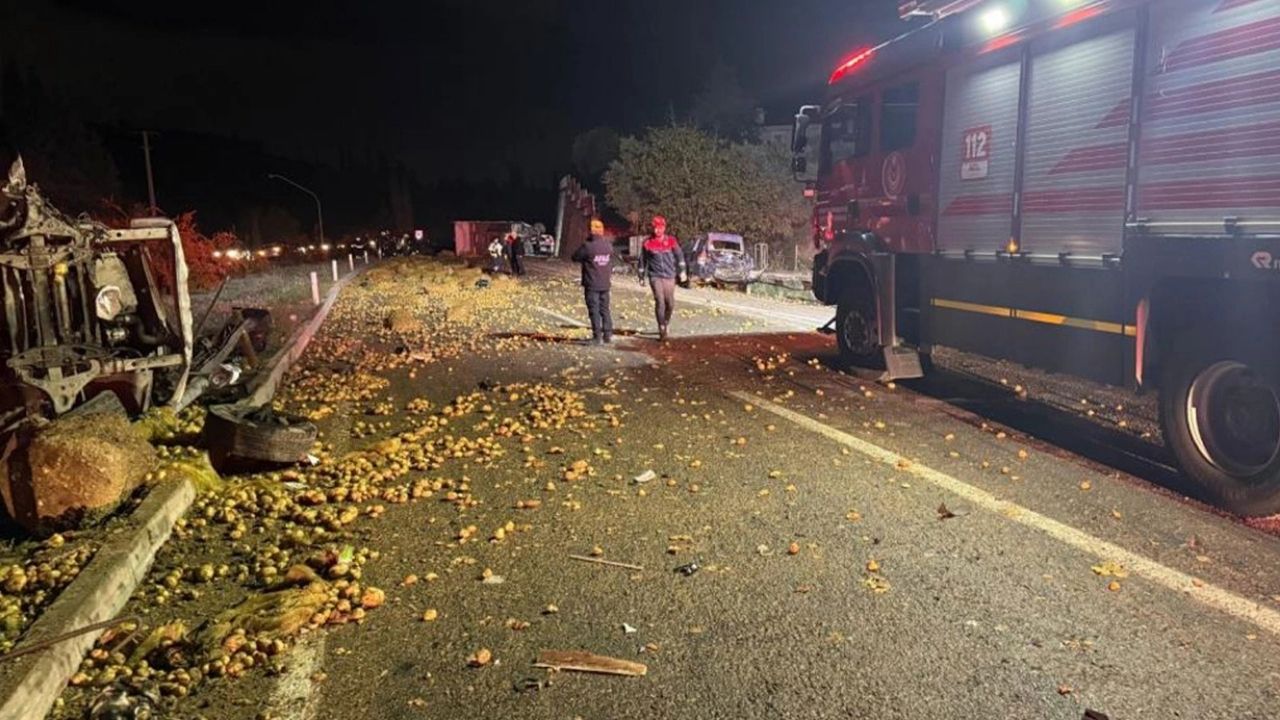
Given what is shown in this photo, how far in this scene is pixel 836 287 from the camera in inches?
462

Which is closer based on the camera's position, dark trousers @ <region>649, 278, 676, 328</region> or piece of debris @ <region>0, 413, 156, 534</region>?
piece of debris @ <region>0, 413, 156, 534</region>

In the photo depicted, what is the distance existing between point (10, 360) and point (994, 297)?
8441 mm

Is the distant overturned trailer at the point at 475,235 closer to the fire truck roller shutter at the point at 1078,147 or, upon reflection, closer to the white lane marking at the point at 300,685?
the fire truck roller shutter at the point at 1078,147

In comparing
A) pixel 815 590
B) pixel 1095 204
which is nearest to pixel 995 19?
pixel 1095 204

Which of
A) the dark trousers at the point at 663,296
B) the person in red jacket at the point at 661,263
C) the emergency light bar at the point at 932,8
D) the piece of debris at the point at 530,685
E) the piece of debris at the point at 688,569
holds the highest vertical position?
the emergency light bar at the point at 932,8

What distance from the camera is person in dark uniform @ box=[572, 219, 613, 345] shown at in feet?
43.8

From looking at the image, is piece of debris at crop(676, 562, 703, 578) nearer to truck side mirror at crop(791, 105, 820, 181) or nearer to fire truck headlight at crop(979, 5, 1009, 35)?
fire truck headlight at crop(979, 5, 1009, 35)

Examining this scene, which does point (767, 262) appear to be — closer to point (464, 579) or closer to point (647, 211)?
point (647, 211)

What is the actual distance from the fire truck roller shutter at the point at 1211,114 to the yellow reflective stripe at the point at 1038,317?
2.88 feet

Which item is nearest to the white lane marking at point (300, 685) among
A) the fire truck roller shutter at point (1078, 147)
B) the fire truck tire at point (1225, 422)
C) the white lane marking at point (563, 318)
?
the fire truck tire at point (1225, 422)

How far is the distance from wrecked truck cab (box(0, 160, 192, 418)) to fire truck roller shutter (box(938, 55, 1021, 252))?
759cm

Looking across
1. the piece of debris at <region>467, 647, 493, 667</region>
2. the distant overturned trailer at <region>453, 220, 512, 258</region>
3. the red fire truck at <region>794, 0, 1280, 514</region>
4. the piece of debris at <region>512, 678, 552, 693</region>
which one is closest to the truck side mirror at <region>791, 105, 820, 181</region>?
the red fire truck at <region>794, 0, 1280, 514</region>

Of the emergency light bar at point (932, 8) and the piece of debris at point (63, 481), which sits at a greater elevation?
the emergency light bar at point (932, 8)

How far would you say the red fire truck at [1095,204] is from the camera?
571 centimetres
